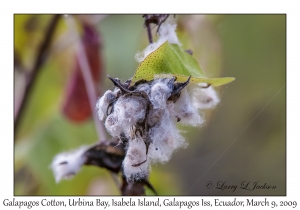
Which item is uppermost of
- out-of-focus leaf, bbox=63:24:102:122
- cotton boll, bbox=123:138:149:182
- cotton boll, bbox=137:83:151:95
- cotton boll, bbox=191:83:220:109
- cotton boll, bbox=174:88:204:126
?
out-of-focus leaf, bbox=63:24:102:122

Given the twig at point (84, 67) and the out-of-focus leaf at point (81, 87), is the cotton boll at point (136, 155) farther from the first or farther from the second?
the out-of-focus leaf at point (81, 87)

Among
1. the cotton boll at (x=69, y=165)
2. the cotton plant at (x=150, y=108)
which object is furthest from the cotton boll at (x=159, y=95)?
the cotton boll at (x=69, y=165)

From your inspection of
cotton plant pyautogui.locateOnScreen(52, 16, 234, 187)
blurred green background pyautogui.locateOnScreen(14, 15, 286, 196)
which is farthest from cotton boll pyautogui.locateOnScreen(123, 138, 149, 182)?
blurred green background pyautogui.locateOnScreen(14, 15, 286, 196)

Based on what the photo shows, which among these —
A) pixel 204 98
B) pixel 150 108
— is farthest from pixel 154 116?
pixel 204 98

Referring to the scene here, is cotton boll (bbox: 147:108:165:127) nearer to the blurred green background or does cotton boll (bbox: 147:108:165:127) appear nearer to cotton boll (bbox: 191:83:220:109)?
cotton boll (bbox: 191:83:220:109)

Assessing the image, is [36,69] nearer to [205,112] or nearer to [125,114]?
[205,112]
